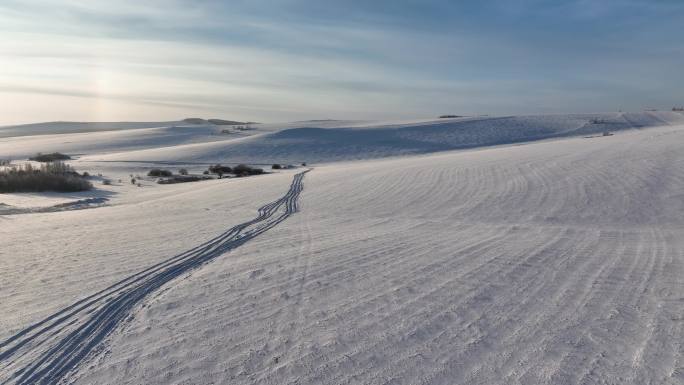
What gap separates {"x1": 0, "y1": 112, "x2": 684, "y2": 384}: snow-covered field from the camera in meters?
3.85

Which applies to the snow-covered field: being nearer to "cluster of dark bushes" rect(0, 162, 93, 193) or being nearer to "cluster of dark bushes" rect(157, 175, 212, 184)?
"cluster of dark bushes" rect(0, 162, 93, 193)

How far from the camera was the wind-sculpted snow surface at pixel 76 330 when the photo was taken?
12.4 feet

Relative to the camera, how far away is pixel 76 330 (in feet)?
14.6

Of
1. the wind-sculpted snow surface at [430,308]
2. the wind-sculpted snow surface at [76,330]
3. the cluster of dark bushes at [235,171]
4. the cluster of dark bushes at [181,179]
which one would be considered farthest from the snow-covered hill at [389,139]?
the wind-sculpted snow surface at [76,330]

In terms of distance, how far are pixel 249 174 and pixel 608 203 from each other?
16329mm

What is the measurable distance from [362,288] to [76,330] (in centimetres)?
253

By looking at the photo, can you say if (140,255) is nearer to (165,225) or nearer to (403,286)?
(165,225)

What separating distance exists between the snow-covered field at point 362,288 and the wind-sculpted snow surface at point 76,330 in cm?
2

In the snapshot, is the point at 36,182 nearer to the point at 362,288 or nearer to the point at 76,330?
the point at 76,330

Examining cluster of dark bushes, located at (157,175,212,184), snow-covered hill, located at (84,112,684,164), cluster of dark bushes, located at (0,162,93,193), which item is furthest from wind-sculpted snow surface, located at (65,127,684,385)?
snow-covered hill, located at (84,112,684,164)

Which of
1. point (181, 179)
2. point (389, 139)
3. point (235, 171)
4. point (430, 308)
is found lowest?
point (430, 308)

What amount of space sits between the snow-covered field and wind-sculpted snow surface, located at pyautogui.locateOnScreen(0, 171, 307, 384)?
18 mm

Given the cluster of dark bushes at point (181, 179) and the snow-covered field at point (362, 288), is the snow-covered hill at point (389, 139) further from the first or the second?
the snow-covered field at point (362, 288)

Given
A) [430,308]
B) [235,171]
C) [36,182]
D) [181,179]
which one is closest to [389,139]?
[235,171]
